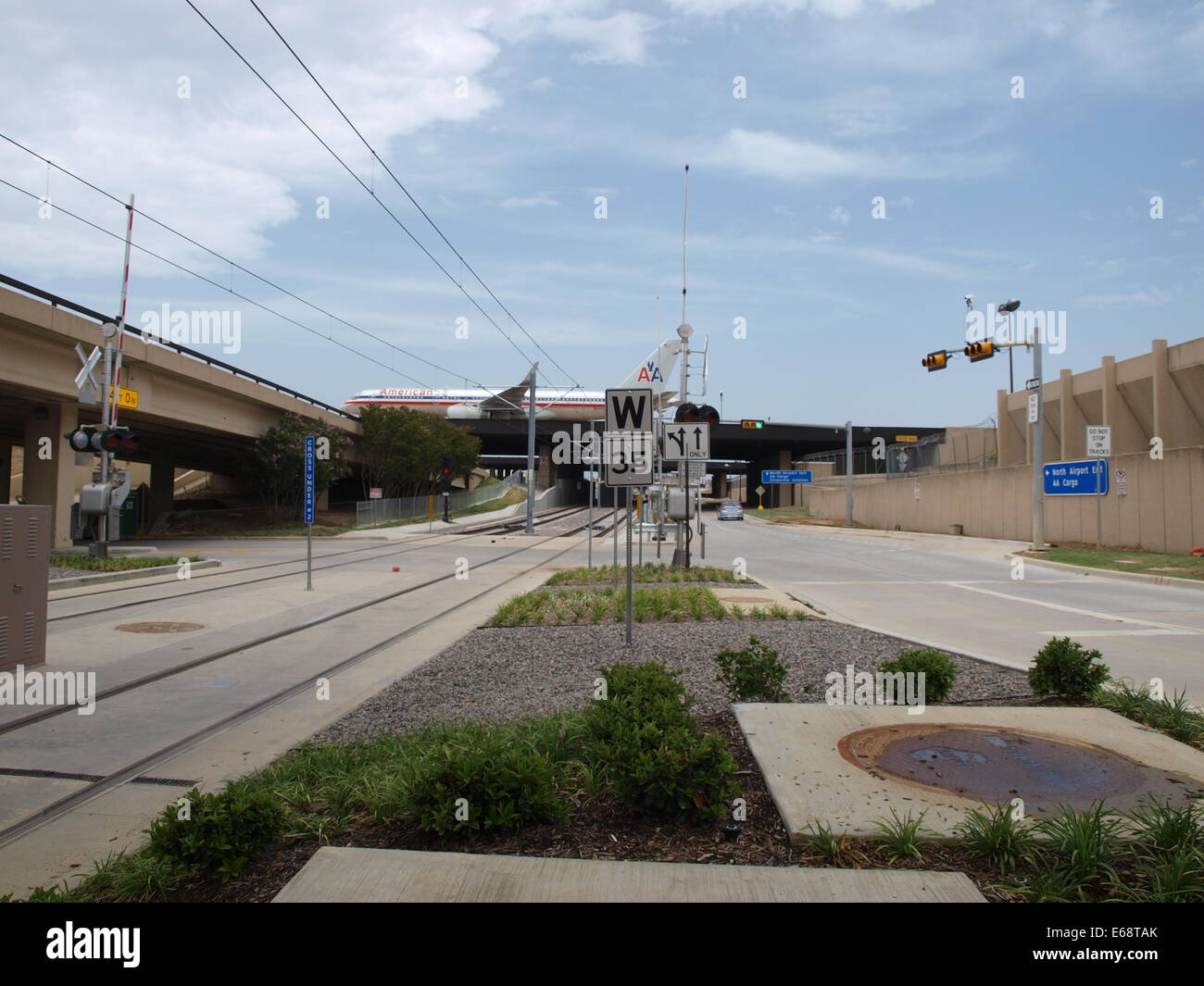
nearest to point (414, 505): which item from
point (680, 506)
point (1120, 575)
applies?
point (680, 506)

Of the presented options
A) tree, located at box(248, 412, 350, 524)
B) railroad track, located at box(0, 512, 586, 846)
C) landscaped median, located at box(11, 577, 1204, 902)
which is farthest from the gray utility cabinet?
tree, located at box(248, 412, 350, 524)

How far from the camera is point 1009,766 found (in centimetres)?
480

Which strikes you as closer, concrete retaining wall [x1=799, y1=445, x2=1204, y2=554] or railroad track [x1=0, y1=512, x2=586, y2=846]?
railroad track [x1=0, y1=512, x2=586, y2=846]

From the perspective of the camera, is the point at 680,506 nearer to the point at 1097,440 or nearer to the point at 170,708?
the point at 170,708

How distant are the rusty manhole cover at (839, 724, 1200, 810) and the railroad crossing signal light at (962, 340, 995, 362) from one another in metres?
24.7

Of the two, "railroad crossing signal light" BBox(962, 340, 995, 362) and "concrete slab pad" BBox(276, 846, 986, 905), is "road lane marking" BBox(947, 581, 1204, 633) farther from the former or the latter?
"railroad crossing signal light" BBox(962, 340, 995, 362)

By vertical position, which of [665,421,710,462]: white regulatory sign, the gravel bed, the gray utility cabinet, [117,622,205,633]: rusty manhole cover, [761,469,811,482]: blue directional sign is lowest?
[117,622,205,633]: rusty manhole cover

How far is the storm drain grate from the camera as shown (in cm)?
560

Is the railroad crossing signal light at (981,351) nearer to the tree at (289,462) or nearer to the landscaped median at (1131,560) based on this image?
the landscaped median at (1131,560)

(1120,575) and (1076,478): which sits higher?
(1076,478)

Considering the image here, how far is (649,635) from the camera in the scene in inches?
438

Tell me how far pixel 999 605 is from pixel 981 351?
14677mm

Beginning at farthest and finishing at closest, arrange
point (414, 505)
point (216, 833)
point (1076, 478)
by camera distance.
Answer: point (414, 505)
point (1076, 478)
point (216, 833)
